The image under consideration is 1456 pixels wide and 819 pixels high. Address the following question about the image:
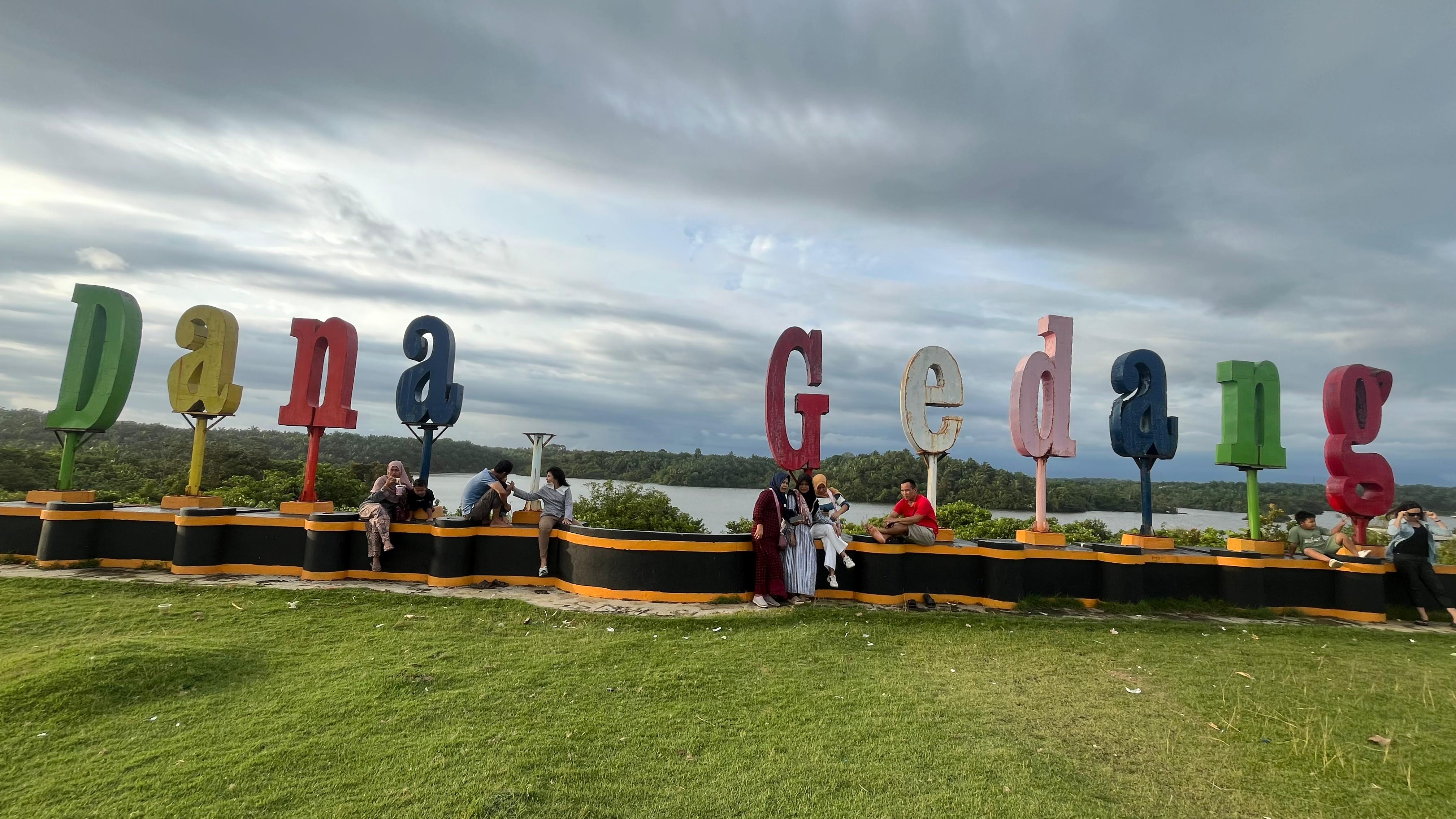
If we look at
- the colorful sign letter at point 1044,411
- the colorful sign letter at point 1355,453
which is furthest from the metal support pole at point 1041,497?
the colorful sign letter at point 1355,453

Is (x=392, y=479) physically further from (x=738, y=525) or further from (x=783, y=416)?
(x=738, y=525)

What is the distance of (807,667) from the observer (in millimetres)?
5918

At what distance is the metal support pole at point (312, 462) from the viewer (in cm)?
1039

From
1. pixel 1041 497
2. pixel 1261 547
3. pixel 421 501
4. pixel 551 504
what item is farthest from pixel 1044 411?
pixel 421 501

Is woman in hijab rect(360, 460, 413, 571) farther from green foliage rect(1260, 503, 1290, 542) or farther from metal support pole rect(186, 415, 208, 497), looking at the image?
green foliage rect(1260, 503, 1290, 542)

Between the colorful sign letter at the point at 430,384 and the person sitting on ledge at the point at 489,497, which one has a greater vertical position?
the colorful sign letter at the point at 430,384

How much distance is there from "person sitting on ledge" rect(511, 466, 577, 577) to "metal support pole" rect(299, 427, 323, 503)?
3551 mm

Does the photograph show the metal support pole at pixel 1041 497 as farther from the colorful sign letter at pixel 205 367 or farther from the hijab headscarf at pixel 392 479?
the colorful sign letter at pixel 205 367

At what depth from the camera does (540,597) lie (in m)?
8.39

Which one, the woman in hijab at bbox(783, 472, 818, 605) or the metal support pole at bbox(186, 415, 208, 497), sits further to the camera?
the metal support pole at bbox(186, 415, 208, 497)

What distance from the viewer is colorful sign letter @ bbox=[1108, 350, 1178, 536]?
9984 mm

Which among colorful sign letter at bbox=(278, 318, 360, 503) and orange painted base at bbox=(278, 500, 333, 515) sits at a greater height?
colorful sign letter at bbox=(278, 318, 360, 503)

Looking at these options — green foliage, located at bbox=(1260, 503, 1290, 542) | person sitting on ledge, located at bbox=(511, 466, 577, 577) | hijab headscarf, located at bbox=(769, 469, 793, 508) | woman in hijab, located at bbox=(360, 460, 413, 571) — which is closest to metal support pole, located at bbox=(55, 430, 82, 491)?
woman in hijab, located at bbox=(360, 460, 413, 571)

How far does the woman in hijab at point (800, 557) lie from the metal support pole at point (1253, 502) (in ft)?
23.0
